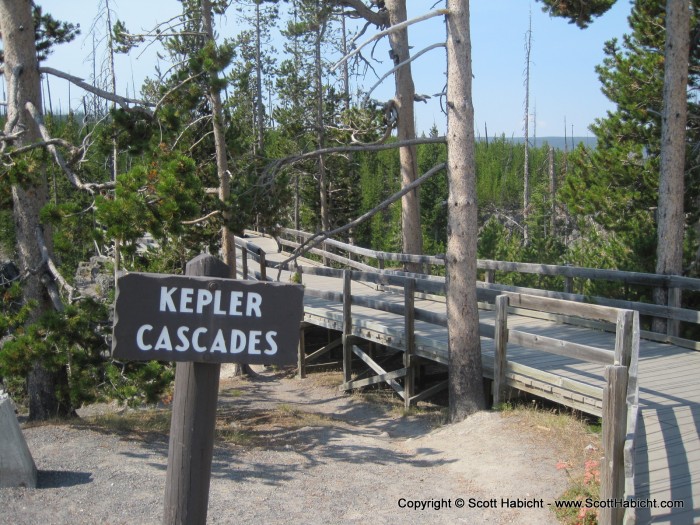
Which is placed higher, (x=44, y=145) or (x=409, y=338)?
(x=44, y=145)

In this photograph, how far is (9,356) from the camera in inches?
279

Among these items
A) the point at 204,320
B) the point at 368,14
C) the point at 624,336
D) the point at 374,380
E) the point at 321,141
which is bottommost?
the point at 374,380

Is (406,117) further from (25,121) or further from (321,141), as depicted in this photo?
(321,141)

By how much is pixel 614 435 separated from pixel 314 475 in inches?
133

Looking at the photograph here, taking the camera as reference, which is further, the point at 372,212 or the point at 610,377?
the point at 372,212

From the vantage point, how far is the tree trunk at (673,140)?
33.2ft

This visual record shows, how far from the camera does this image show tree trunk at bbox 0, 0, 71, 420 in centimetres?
834

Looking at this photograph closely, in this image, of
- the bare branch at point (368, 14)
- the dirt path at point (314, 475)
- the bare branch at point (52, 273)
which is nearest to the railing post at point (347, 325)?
the dirt path at point (314, 475)

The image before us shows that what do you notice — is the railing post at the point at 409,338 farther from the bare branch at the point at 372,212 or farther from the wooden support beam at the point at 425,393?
the bare branch at the point at 372,212

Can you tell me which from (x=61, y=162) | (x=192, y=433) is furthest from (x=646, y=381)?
(x=61, y=162)

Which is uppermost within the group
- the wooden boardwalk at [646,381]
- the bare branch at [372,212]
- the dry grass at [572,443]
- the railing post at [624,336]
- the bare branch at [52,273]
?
the bare branch at [372,212]

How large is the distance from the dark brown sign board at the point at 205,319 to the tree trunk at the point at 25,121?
5917 millimetres

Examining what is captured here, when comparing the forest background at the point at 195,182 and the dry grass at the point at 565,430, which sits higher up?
the forest background at the point at 195,182

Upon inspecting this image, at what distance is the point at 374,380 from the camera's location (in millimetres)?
11172
